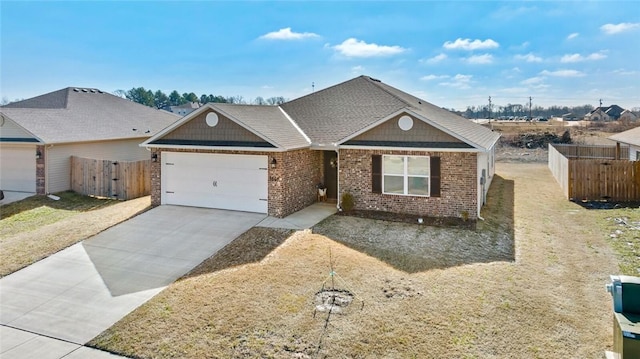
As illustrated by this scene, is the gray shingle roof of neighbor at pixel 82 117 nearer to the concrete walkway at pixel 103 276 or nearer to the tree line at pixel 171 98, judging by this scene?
the concrete walkway at pixel 103 276

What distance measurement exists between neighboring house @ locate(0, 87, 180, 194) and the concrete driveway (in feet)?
25.0

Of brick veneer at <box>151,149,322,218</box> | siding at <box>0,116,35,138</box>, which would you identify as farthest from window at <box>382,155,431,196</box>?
siding at <box>0,116,35,138</box>

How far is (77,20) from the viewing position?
1905cm

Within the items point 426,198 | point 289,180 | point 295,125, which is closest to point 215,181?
point 289,180

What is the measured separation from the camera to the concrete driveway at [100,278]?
6.96 m

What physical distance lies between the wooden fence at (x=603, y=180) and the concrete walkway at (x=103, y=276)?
11085 millimetres

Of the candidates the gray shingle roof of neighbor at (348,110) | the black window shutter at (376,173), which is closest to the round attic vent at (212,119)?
the gray shingle roof of neighbor at (348,110)

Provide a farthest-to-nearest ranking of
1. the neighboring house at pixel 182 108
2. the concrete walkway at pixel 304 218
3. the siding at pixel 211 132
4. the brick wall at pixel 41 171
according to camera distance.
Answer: the neighboring house at pixel 182 108
the brick wall at pixel 41 171
the siding at pixel 211 132
the concrete walkway at pixel 304 218

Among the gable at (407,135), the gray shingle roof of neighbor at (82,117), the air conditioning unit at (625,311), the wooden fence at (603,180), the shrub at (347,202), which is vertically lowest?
the air conditioning unit at (625,311)

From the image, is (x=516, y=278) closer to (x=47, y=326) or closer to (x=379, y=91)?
(x=47, y=326)

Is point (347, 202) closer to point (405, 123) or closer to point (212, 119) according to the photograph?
point (405, 123)

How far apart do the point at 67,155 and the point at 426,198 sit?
16.5 meters

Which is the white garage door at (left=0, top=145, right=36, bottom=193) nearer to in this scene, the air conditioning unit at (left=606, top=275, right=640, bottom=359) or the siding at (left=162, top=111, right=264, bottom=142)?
the siding at (left=162, top=111, right=264, bottom=142)

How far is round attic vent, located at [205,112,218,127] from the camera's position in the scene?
46.0 ft
